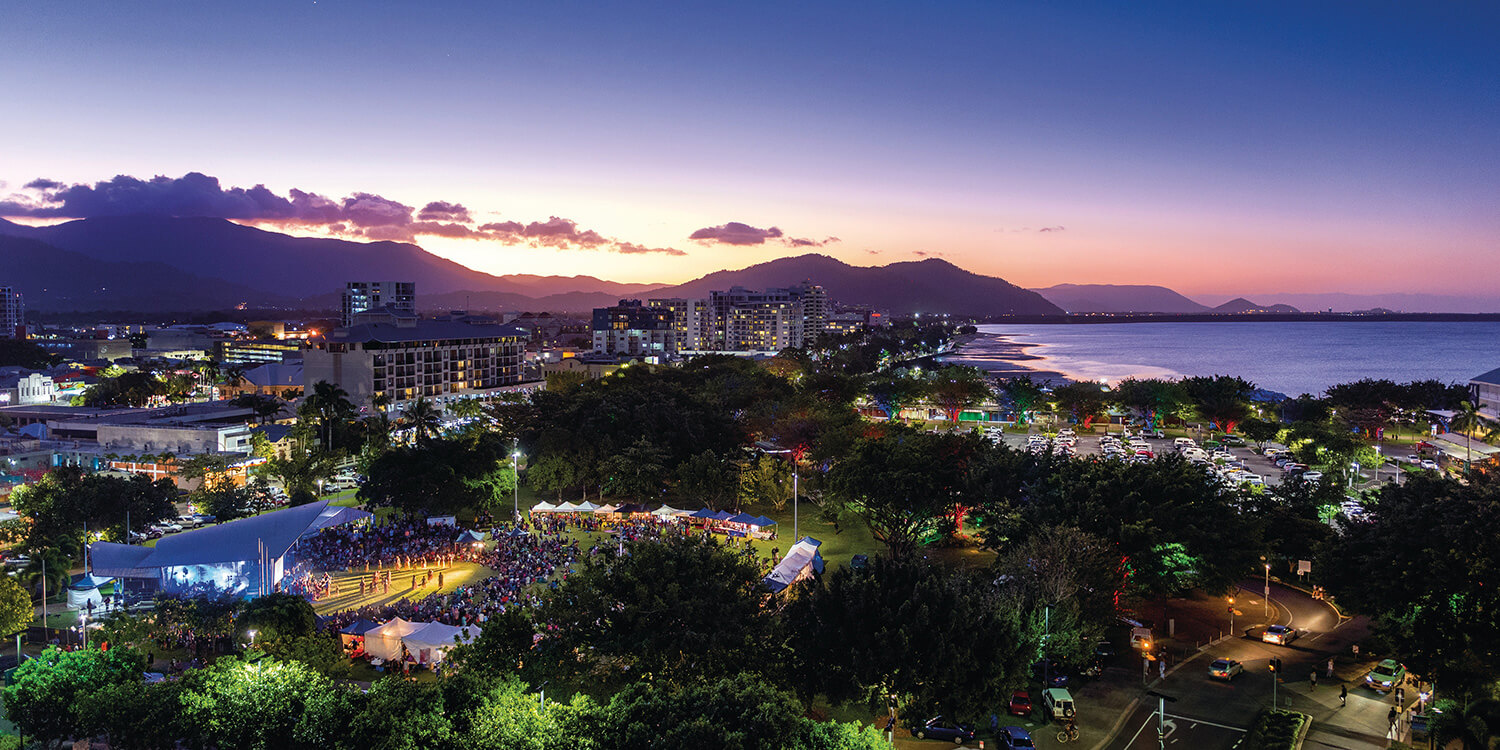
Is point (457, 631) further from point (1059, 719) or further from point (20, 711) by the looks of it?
point (1059, 719)

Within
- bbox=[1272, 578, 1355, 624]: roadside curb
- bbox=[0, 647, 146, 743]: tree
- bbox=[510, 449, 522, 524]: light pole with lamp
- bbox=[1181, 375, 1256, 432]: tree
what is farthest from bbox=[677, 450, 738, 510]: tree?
bbox=[1181, 375, 1256, 432]: tree

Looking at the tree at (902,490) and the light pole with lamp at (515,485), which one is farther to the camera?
the light pole with lamp at (515,485)

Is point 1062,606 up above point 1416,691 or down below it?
above

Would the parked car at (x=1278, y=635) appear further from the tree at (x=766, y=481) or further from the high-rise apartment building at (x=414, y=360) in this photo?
the high-rise apartment building at (x=414, y=360)

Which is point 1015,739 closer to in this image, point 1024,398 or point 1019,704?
point 1019,704

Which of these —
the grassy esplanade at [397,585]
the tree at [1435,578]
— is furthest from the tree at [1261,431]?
the grassy esplanade at [397,585]

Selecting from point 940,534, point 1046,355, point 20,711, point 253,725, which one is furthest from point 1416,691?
point 1046,355
